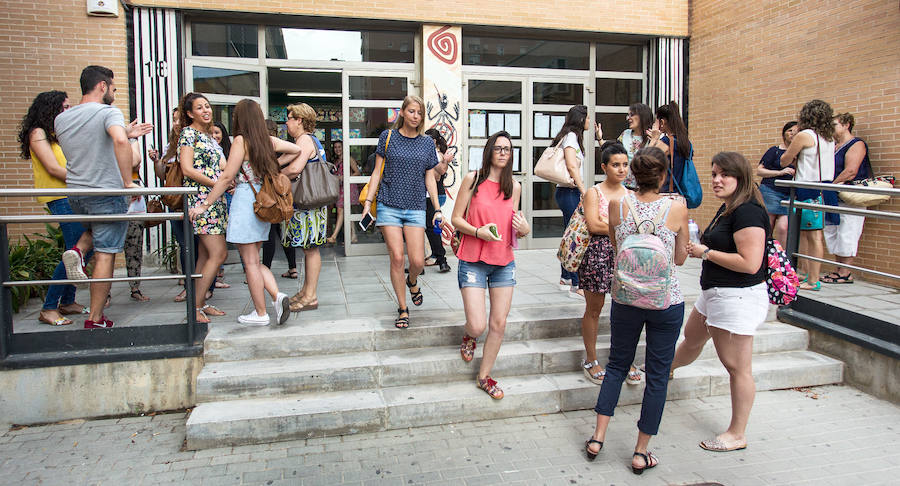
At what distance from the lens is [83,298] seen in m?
6.09

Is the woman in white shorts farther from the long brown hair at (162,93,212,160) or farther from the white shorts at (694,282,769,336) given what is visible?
the long brown hair at (162,93,212,160)

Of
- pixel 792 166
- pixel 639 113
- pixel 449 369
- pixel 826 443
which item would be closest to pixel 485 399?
pixel 449 369

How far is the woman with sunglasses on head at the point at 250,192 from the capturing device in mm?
4664

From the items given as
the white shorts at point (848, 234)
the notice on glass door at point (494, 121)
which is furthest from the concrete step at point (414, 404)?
the notice on glass door at point (494, 121)

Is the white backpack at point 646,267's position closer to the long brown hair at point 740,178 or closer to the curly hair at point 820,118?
the long brown hair at point 740,178

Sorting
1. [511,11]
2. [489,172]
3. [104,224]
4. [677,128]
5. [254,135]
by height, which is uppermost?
[511,11]

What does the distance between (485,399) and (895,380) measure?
3.20 m

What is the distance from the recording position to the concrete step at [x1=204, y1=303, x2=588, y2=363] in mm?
4539

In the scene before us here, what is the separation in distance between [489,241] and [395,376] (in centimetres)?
127

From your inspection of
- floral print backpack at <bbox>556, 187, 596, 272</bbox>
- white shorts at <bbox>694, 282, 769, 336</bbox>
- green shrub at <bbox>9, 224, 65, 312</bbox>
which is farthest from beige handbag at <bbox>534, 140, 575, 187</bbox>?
green shrub at <bbox>9, 224, 65, 312</bbox>

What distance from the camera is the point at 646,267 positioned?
337cm

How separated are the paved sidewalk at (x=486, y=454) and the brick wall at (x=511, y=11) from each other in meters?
5.77

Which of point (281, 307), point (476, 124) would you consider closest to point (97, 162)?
point (281, 307)

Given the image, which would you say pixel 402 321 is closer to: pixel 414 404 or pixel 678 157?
pixel 414 404
